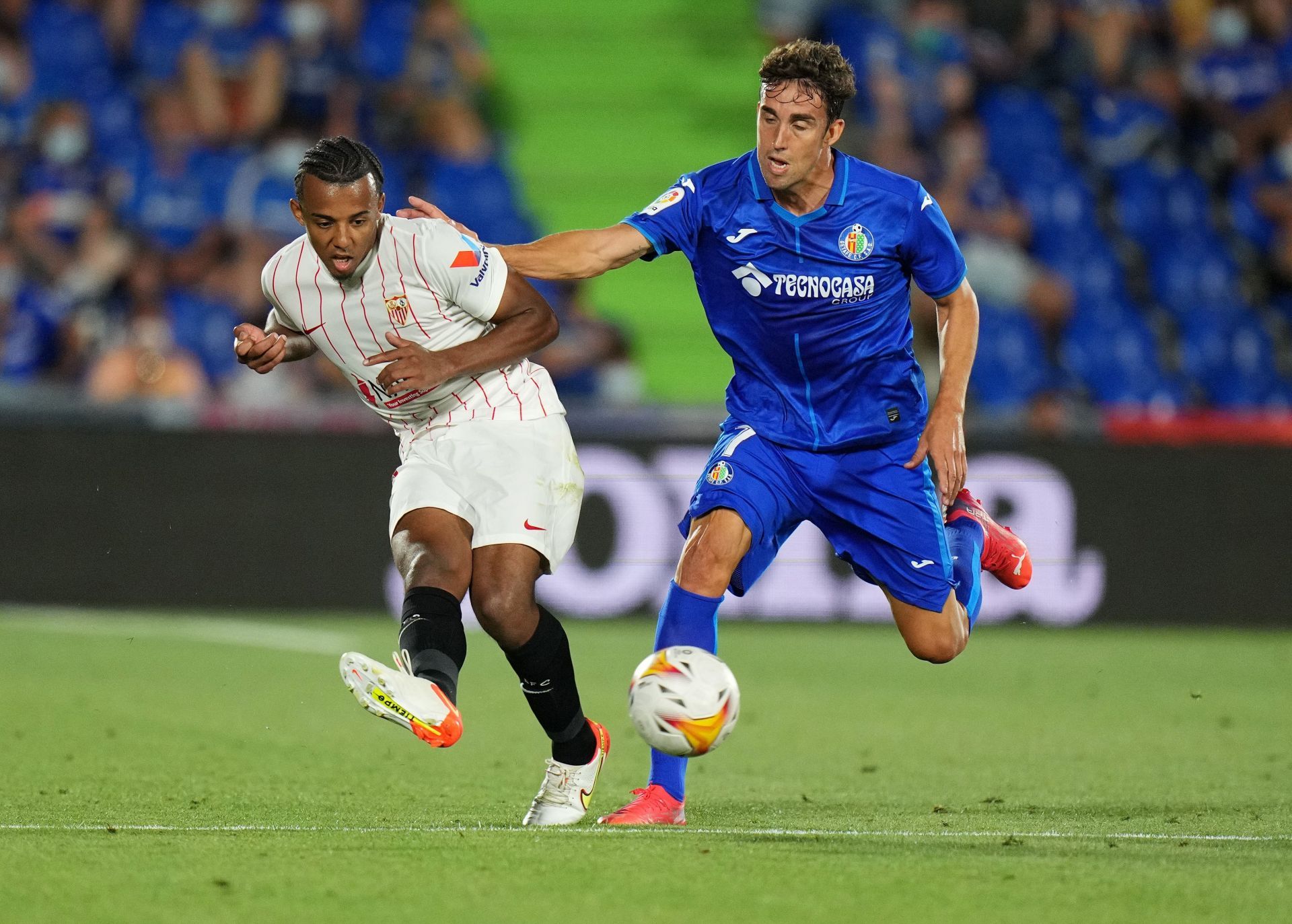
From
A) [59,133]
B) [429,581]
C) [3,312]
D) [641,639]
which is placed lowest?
[641,639]

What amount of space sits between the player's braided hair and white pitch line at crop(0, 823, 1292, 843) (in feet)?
5.93

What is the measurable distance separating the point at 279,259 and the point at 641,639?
6.11m

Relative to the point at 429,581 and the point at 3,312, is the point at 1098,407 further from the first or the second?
the point at 429,581

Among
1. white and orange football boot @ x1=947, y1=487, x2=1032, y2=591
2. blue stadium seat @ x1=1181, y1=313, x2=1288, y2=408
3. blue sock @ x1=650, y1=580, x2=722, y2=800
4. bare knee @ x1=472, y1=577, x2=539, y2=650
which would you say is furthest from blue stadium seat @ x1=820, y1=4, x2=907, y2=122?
bare knee @ x1=472, y1=577, x2=539, y2=650

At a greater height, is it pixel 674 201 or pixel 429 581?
pixel 674 201

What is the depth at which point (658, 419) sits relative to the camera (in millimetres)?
11797

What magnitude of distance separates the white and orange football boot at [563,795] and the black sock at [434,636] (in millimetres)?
549

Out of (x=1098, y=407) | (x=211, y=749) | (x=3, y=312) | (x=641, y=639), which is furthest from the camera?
(x=1098, y=407)

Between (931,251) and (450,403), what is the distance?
1.58 m

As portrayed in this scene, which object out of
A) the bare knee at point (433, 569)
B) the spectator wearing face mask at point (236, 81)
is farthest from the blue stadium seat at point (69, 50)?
the bare knee at point (433, 569)

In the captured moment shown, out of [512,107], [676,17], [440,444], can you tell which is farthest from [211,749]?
[676,17]

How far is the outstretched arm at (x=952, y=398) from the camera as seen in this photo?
214 inches

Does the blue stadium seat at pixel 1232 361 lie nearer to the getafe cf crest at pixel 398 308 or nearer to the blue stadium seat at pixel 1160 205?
the blue stadium seat at pixel 1160 205

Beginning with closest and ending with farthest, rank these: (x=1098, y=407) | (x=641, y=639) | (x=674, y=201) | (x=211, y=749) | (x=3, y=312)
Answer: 1. (x=674, y=201)
2. (x=211, y=749)
3. (x=641, y=639)
4. (x=3, y=312)
5. (x=1098, y=407)
